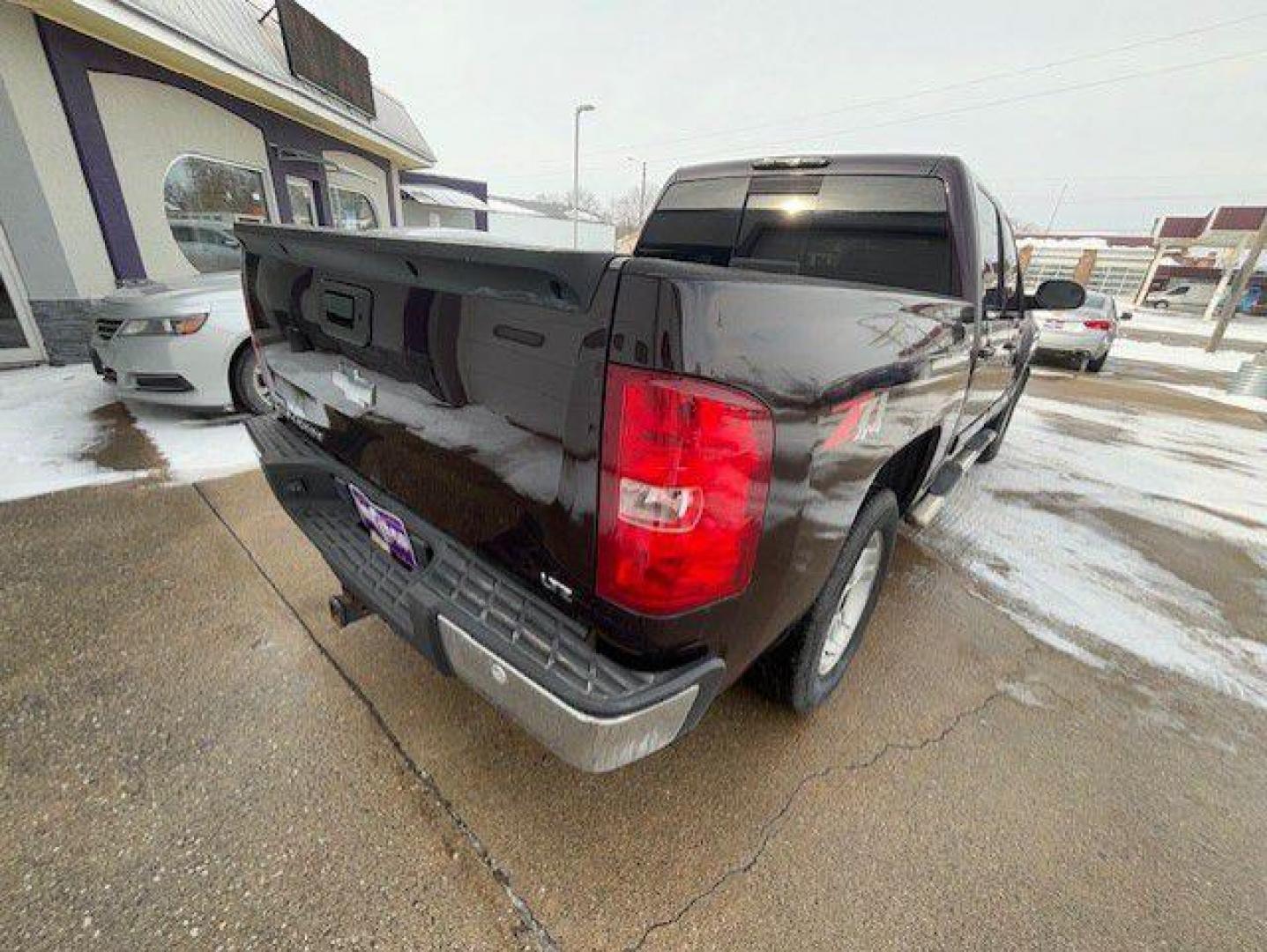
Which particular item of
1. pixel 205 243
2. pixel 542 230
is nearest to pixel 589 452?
pixel 205 243

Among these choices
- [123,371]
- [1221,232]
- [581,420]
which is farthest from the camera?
[1221,232]

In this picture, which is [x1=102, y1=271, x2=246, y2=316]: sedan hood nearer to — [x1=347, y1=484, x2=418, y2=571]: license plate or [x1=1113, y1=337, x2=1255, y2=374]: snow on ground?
[x1=347, y1=484, x2=418, y2=571]: license plate

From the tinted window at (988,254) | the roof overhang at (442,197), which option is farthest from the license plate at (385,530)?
the roof overhang at (442,197)

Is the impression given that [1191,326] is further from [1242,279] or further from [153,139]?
[153,139]

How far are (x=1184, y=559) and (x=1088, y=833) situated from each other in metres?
2.94

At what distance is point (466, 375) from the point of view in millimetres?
1365

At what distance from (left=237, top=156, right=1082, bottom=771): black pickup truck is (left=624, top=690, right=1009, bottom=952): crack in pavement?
239mm

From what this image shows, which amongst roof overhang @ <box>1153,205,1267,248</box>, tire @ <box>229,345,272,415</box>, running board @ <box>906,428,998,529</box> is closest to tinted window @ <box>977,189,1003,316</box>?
running board @ <box>906,428,998,529</box>

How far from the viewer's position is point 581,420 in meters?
1.13

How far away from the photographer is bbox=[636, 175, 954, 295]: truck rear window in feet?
8.41

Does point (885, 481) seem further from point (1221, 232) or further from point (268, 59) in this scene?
point (1221, 232)

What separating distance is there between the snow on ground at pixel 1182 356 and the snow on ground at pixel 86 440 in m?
19.2

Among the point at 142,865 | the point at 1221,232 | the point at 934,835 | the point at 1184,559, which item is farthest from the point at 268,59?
the point at 1221,232

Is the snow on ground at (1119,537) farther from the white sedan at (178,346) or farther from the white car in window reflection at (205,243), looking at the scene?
the white car in window reflection at (205,243)
